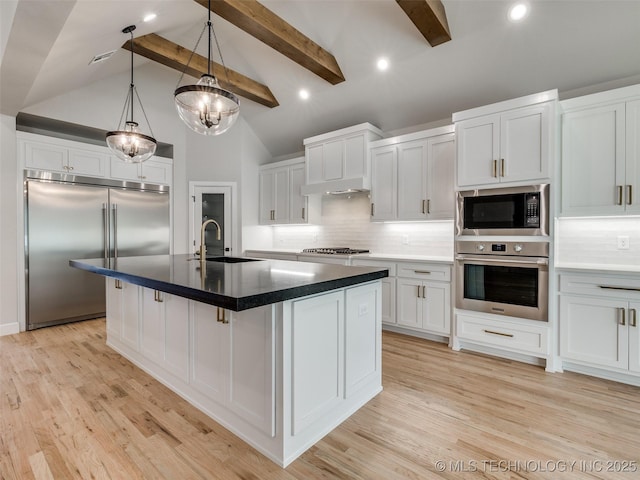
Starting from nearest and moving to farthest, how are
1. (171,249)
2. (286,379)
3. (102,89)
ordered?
1. (286,379)
2. (102,89)
3. (171,249)

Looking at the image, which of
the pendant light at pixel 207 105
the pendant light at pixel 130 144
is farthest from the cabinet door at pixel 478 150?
the pendant light at pixel 130 144

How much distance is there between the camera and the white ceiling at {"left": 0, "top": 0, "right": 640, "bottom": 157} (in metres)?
2.39

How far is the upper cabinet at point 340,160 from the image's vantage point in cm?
430

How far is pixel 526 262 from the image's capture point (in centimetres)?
292

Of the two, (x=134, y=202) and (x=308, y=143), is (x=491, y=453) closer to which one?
(x=308, y=143)

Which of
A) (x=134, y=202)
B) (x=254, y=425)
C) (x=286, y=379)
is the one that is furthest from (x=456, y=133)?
(x=134, y=202)

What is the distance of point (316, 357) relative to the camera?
187 cm

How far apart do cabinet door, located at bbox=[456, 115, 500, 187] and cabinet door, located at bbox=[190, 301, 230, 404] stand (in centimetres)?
272

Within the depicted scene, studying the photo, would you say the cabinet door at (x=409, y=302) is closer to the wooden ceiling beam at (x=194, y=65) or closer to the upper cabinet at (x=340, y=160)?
the upper cabinet at (x=340, y=160)

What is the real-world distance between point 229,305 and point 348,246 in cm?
380

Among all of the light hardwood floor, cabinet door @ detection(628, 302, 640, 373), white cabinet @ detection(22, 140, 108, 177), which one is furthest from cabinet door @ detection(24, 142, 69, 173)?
cabinet door @ detection(628, 302, 640, 373)

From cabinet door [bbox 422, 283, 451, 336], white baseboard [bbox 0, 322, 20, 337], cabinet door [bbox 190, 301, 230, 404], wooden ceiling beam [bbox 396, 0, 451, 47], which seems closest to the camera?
cabinet door [bbox 190, 301, 230, 404]

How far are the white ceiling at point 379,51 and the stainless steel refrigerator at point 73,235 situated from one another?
3.47 ft

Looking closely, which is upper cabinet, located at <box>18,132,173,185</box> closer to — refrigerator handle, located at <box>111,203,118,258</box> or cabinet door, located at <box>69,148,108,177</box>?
cabinet door, located at <box>69,148,108,177</box>
